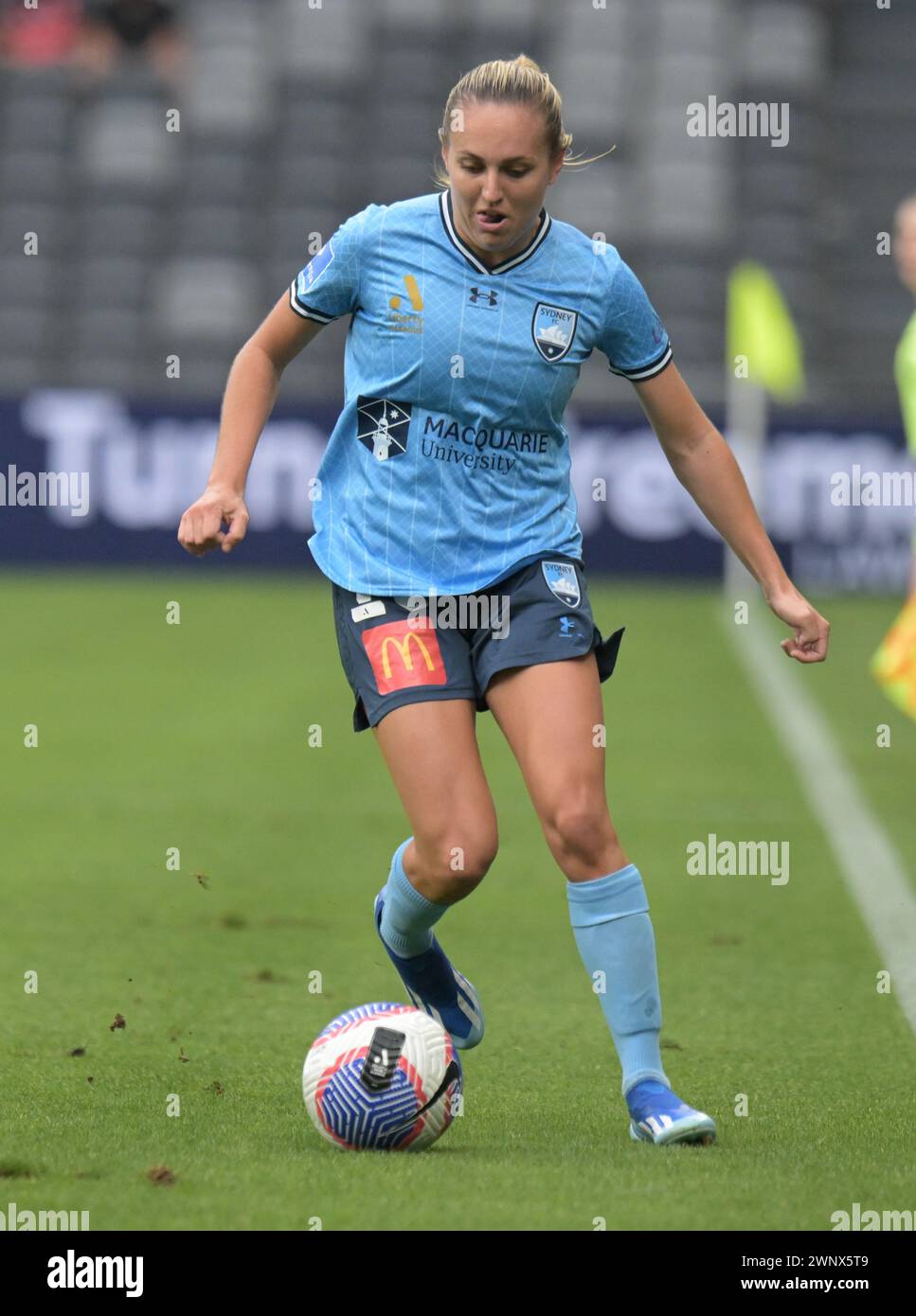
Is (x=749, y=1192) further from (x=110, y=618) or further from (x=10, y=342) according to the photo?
(x=10, y=342)

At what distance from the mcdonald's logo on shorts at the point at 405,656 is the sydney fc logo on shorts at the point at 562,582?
0.84ft

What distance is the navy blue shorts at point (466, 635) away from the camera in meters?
4.51

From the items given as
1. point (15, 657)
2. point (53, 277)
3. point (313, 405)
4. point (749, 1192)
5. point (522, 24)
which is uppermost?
point (522, 24)

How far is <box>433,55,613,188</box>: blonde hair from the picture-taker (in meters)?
4.29

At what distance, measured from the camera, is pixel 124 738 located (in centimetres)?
1101

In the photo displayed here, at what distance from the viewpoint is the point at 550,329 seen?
4.53m

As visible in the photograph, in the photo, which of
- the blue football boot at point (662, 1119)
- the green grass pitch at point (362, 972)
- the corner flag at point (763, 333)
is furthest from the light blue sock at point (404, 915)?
the corner flag at point (763, 333)

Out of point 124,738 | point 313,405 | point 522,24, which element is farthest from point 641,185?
point 124,738
